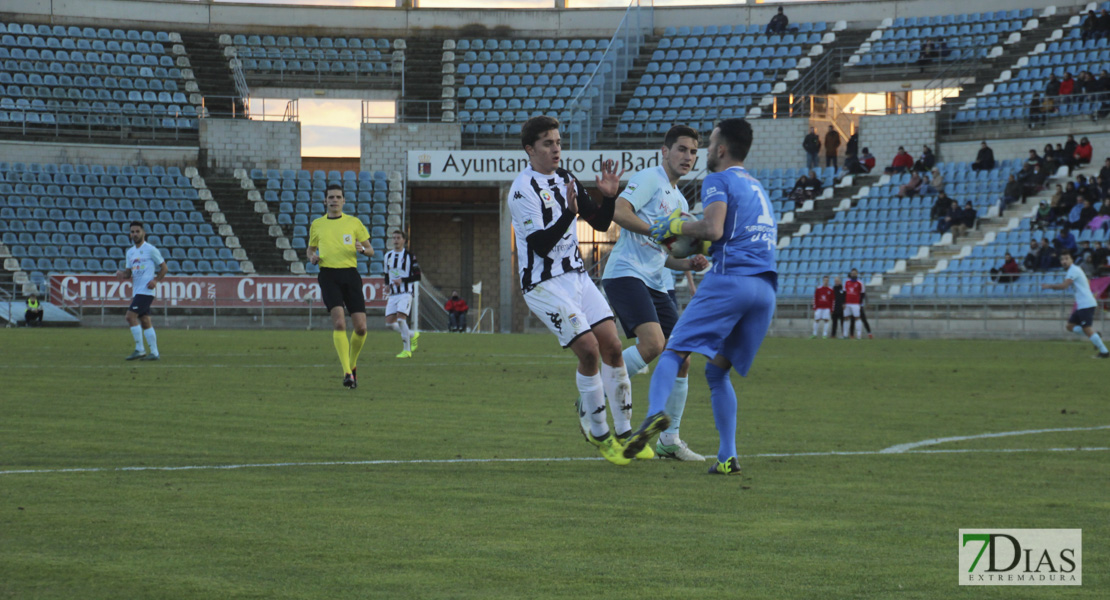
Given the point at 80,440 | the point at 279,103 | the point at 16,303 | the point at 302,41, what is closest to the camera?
the point at 80,440

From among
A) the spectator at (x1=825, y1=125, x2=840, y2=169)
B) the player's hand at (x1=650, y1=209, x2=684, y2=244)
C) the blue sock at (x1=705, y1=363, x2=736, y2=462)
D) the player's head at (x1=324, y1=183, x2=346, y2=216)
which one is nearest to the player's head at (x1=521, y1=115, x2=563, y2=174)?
the player's hand at (x1=650, y1=209, x2=684, y2=244)

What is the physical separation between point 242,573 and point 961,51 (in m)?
43.4

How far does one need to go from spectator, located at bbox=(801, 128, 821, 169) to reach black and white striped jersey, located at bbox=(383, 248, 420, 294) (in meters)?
21.8

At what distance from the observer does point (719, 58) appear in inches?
1864

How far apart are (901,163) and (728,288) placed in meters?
34.6

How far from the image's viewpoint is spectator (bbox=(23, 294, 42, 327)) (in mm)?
34875

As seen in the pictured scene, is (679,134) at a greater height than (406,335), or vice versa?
(679,134)

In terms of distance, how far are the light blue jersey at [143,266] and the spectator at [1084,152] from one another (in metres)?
27.4

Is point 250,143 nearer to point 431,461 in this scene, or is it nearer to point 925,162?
point 925,162

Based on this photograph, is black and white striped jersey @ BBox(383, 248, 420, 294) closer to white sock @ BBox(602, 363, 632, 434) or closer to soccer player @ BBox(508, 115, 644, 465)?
white sock @ BBox(602, 363, 632, 434)

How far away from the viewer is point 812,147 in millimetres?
41562

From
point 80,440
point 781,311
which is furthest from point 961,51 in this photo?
point 80,440

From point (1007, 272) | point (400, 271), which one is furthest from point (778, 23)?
point (400, 271)

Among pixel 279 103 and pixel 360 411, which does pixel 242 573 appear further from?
pixel 279 103
